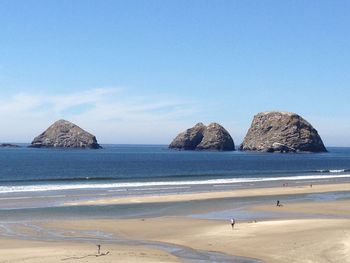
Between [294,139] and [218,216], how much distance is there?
157455 millimetres

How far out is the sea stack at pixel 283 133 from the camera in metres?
181

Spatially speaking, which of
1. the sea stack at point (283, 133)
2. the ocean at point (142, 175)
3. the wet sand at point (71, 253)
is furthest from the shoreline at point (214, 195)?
the sea stack at point (283, 133)

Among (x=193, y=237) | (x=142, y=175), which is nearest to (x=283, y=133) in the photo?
(x=142, y=175)

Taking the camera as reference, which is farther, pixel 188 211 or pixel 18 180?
pixel 18 180

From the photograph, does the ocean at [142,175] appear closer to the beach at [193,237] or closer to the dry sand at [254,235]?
the beach at [193,237]

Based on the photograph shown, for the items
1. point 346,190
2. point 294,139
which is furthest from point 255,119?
point 346,190

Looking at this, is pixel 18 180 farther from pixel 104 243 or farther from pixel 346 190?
pixel 104 243

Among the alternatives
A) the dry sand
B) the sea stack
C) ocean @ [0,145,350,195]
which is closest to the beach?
the dry sand

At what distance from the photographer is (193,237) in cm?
2717

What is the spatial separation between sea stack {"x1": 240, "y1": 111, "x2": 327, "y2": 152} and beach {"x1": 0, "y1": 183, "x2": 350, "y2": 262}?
141541mm

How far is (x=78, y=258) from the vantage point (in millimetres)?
21188

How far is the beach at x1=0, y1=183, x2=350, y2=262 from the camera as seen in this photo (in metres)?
21.9

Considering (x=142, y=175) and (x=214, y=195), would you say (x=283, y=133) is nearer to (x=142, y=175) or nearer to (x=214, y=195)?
(x=142, y=175)

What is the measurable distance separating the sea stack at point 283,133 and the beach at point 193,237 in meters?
142
